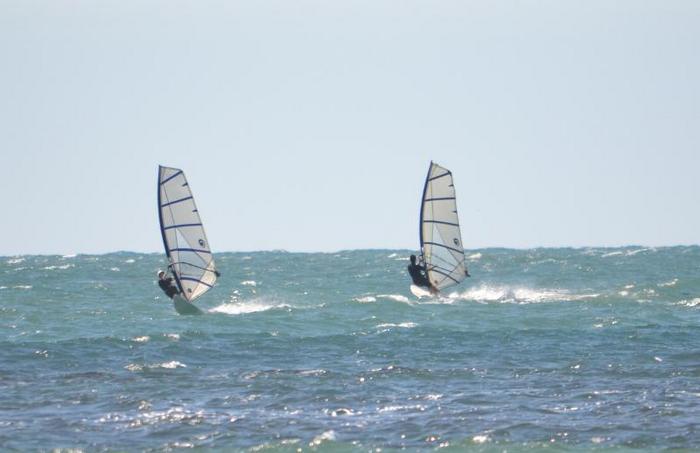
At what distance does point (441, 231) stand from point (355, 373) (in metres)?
15.3

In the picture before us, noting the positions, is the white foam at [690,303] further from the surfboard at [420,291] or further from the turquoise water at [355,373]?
the surfboard at [420,291]

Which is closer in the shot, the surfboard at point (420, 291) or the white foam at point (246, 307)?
the white foam at point (246, 307)

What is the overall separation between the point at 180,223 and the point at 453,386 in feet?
43.0

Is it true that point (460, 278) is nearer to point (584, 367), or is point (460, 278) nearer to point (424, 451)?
point (584, 367)

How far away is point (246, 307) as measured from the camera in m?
34.0

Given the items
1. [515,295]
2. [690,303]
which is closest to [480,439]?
[690,303]

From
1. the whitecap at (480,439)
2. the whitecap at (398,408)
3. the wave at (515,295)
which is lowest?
the whitecap at (480,439)

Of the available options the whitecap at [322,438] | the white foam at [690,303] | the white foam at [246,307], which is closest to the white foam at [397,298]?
the white foam at [246,307]

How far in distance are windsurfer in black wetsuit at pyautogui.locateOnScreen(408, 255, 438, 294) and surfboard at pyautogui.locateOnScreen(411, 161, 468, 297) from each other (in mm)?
135

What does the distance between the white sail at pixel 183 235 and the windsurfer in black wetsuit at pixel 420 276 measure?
6.54 meters

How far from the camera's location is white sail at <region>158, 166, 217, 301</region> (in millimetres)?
29469

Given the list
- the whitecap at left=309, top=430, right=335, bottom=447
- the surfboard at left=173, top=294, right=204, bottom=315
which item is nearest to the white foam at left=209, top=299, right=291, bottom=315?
the surfboard at left=173, top=294, right=204, bottom=315

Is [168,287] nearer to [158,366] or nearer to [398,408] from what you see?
[158,366]

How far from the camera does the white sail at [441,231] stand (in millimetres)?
33812
